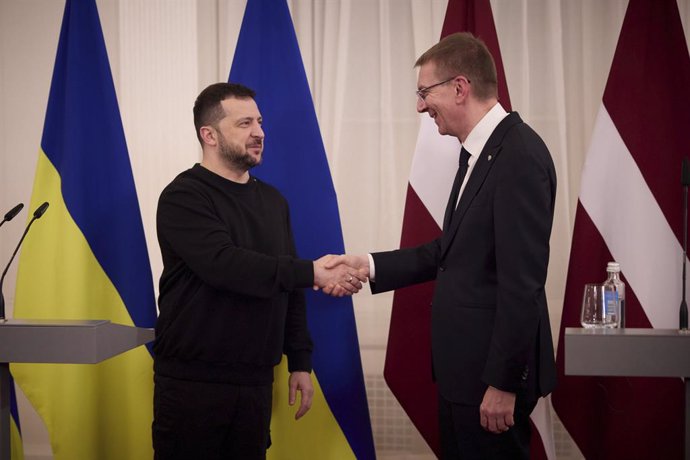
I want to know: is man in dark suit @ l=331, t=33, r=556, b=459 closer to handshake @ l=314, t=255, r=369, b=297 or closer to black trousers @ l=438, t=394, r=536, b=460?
black trousers @ l=438, t=394, r=536, b=460

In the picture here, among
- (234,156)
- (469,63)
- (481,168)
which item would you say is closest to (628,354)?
(481,168)

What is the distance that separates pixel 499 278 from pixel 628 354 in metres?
0.41

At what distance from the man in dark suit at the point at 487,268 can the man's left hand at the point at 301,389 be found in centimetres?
61

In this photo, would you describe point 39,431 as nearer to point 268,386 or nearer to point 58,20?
point 268,386

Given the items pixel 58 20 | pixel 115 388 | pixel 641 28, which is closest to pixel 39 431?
pixel 115 388

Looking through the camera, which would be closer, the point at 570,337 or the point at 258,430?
the point at 570,337

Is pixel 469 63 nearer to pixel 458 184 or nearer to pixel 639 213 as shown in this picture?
pixel 458 184

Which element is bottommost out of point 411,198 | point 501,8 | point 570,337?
point 570,337

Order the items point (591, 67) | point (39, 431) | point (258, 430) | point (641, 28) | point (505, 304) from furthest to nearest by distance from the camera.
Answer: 1. point (39, 431)
2. point (591, 67)
3. point (641, 28)
4. point (258, 430)
5. point (505, 304)

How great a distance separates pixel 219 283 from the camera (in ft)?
7.30

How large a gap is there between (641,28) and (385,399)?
197cm

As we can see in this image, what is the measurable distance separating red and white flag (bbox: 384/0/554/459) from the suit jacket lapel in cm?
75

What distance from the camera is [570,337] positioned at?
1.90 m

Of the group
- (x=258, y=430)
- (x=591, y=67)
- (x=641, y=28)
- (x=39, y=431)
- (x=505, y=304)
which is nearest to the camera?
(x=505, y=304)
